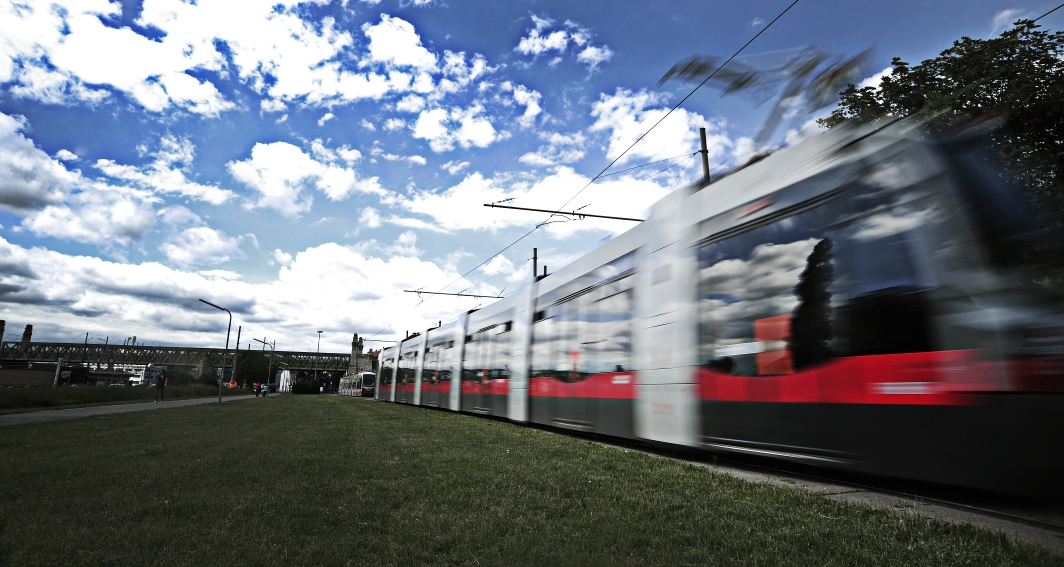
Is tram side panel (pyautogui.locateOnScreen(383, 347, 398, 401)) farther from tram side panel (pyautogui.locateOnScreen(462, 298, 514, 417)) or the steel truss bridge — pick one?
the steel truss bridge

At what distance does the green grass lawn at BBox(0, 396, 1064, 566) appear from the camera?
11.9ft

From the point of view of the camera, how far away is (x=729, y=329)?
705 centimetres

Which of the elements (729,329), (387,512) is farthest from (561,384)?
(387,512)

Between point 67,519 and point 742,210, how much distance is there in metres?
7.31

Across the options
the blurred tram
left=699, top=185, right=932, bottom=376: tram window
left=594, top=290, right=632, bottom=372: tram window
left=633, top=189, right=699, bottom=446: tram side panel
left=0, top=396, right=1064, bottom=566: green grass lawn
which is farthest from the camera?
left=594, top=290, right=632, bottom=372: tram window

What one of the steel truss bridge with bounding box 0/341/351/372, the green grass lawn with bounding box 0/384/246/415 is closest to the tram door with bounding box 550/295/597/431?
the green grass lawn with bounding box 0/384/246/415

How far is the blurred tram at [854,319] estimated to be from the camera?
172 inches

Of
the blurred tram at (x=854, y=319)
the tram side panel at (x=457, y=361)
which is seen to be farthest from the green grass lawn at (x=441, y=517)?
the tram side panel at (x=457, y=361)

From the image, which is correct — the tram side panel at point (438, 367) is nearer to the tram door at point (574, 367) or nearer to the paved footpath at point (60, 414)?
the tram door at point (574, 367)

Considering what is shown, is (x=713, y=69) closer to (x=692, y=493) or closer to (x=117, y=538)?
(x=692, y=493)

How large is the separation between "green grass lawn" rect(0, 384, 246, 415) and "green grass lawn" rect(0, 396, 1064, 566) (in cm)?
2306

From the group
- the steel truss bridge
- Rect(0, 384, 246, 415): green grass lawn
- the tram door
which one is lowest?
Rect(0, 384, 246, 415): green grass lawn

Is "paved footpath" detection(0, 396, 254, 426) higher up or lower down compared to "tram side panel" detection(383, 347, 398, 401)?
lower down

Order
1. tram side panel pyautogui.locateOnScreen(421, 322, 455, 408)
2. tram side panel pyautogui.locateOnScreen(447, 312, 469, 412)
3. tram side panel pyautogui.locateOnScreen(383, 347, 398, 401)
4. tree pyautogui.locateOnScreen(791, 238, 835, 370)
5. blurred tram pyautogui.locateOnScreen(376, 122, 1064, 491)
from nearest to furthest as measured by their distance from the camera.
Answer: blurred tram pyautogui.locateOnScreen(376, 122, 1064, 491) < tree pyautogui.locateOnScreen(791, 238, 835, 370) < tram side panel pyautogui.locateOnScreen(447, 312, 469, 412) < tram side panel pyautogui.locateOnScreen(421, 322, 455, 408) < tram side panel pyautogui.locateOnScreen(383, 347, 398, 401)
